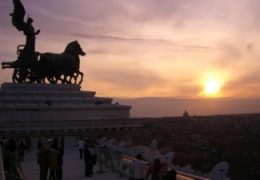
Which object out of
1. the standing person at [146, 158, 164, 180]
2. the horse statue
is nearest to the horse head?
the horse statue

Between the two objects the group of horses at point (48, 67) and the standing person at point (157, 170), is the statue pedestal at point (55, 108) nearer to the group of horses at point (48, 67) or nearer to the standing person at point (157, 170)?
the group of horses at point (48, 67)

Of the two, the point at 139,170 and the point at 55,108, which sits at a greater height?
the point at 55,108

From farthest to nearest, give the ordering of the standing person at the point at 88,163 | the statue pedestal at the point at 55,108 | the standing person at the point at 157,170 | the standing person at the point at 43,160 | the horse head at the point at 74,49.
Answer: the horse head at the point at 74,49
the statue pedestal at the point at 55,108
the standing person at the point at 88,163
the standing person at the point at 43,160
the standing person at the point at 157,170

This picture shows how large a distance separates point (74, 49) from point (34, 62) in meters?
2.98

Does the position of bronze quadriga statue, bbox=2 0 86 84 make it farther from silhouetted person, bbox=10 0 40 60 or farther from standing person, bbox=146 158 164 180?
standing person, bbox=146 158 164 180

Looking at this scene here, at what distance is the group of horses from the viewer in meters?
34.6

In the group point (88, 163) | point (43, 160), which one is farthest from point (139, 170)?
point (88, 163)

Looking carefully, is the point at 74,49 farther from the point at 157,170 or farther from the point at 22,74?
the point at 157,170

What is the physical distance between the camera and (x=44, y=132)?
1182 inches

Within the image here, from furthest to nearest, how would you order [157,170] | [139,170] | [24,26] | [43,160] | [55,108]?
[24,26], [55,108], [43,160], [139,170], [157,170]

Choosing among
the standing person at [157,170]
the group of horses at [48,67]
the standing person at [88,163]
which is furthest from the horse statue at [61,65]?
the standing person at [157,170]

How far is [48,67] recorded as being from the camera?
3475 cm

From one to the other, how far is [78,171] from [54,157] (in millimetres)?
3824

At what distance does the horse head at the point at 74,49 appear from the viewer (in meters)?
35.9
